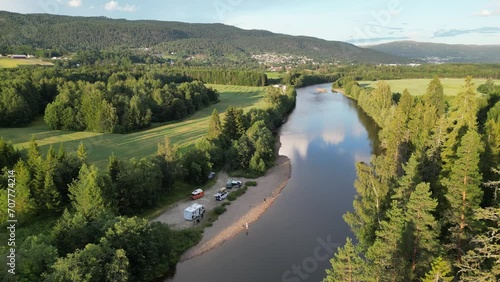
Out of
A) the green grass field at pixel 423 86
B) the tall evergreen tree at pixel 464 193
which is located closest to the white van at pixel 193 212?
the tall evergreen tree at pixel 464 193

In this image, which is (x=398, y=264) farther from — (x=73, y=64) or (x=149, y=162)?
(x=73, y=64)

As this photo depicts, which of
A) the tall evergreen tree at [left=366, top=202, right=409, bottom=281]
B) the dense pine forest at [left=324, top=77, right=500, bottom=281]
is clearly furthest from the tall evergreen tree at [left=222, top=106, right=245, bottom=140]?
the tall evergreen tree at [left=366, top=202, right=409, bottom=281]

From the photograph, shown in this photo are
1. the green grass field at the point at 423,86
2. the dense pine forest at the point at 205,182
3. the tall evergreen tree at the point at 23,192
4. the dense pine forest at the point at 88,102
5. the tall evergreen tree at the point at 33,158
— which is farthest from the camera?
the green grass field at the point at 423,86

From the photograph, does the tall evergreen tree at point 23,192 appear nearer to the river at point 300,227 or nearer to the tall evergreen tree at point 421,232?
the river at point 300,227

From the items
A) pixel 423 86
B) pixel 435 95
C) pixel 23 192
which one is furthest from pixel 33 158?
pixel 423 86

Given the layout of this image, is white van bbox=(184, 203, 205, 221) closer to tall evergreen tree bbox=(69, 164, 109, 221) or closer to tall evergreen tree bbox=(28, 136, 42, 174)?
tall evergreen tree bbox=(69, 164, 109, 221)
